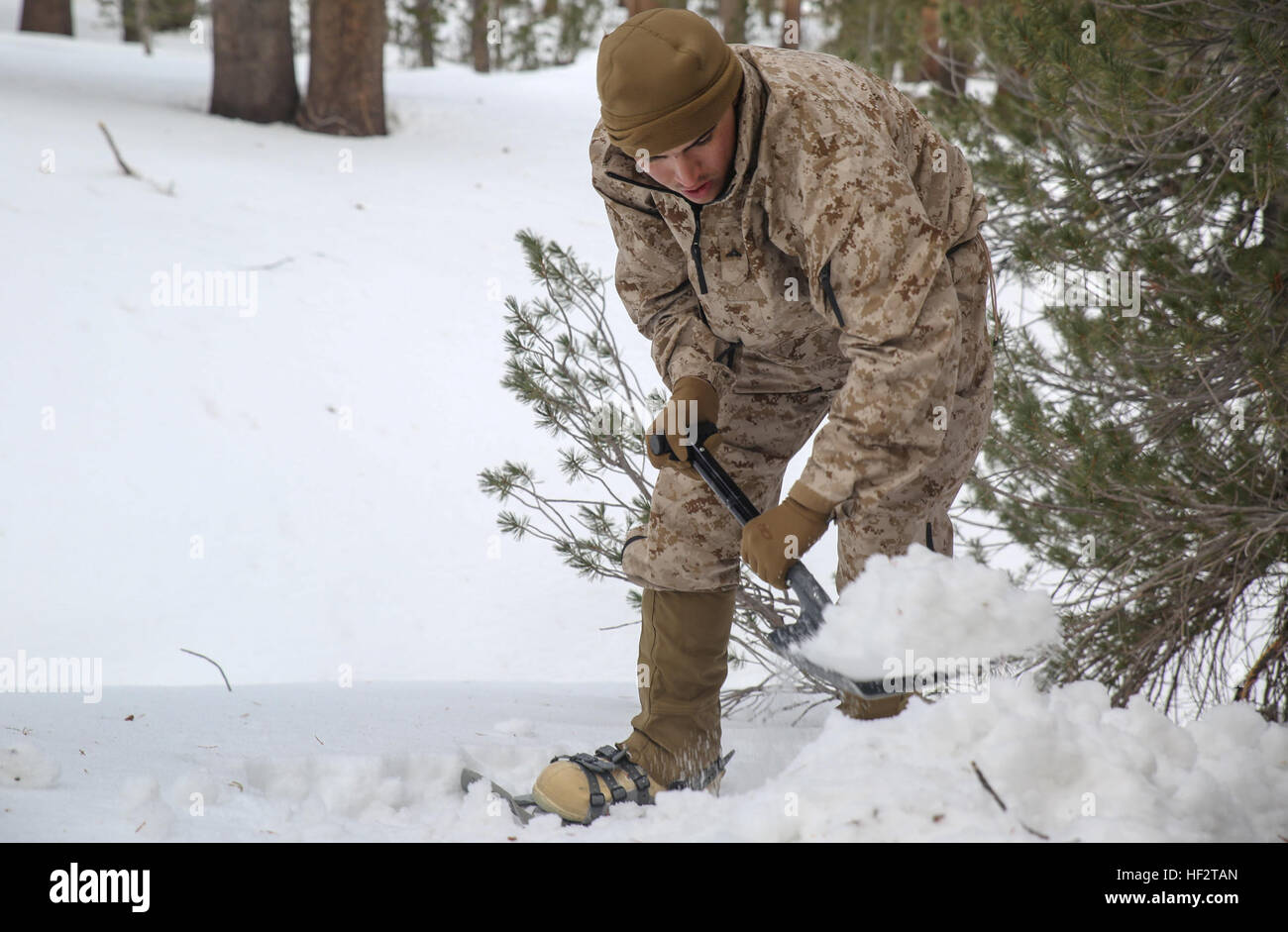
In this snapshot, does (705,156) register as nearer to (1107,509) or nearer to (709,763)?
(709,763)

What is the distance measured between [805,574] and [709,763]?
1.95 ft

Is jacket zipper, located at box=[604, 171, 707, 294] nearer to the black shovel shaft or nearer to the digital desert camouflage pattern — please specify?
the digital desert camouflage pattern

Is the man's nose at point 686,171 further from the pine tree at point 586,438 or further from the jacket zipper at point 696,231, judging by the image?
the pine tree at point 586,438

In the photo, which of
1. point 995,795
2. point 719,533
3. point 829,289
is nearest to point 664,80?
point 829,289

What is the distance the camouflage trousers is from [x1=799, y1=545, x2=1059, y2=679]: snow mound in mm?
284

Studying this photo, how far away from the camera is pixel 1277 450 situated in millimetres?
2805

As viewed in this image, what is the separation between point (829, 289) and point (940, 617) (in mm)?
570

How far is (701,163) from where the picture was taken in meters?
1.80

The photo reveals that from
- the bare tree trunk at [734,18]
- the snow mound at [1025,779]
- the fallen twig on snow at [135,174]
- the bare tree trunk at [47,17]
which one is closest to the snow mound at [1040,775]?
the snow mound at [1025,779]

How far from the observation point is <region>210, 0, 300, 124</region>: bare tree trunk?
7066mm

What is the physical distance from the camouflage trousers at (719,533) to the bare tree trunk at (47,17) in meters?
11.5

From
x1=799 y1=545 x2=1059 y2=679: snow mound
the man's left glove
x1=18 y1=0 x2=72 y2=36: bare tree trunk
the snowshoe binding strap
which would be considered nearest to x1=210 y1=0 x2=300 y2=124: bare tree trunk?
x1=18 y1=0 x2=72 y2=36: bare tree trunk

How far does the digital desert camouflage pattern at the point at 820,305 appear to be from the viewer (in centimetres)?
170

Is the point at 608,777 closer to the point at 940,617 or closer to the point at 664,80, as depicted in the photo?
the point at 940,617
